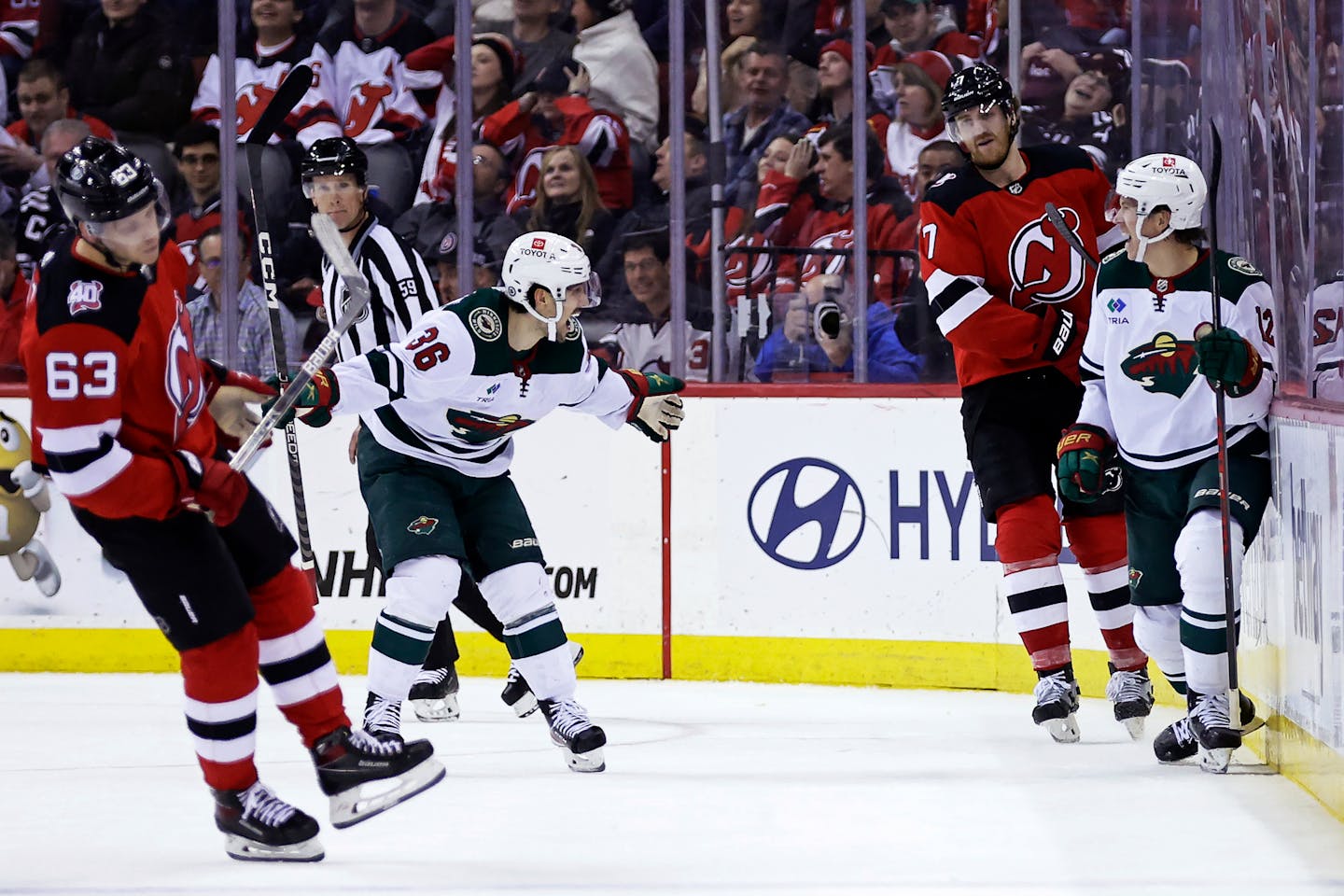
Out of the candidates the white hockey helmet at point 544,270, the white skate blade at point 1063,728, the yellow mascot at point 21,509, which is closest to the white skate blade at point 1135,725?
the white skate blade at point 1063,728

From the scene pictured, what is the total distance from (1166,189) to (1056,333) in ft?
1.65

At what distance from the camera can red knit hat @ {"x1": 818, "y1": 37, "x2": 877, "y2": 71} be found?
5582 mm

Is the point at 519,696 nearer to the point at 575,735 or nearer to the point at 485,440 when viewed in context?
the point at 575,735

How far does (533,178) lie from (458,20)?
559 millimetres

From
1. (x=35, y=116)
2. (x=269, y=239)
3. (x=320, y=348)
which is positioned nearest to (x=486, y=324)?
(x=320, y=348)

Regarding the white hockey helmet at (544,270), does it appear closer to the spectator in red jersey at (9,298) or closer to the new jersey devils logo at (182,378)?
the new jersey devils logo at (182,378)

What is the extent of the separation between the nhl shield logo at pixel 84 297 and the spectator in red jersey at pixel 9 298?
10.3 feet

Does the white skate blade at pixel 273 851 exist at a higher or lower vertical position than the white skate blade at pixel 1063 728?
lower

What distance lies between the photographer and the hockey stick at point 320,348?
2.96 metres

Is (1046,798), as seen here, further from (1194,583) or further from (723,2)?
(723,2)

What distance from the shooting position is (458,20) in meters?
5.81

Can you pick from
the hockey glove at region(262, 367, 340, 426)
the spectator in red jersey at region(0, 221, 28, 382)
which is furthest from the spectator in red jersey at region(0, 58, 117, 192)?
the hockey glove at region(262, 367, 340, 426)

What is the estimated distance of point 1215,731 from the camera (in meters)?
3.52

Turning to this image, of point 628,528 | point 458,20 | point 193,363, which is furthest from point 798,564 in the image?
point 193,363
